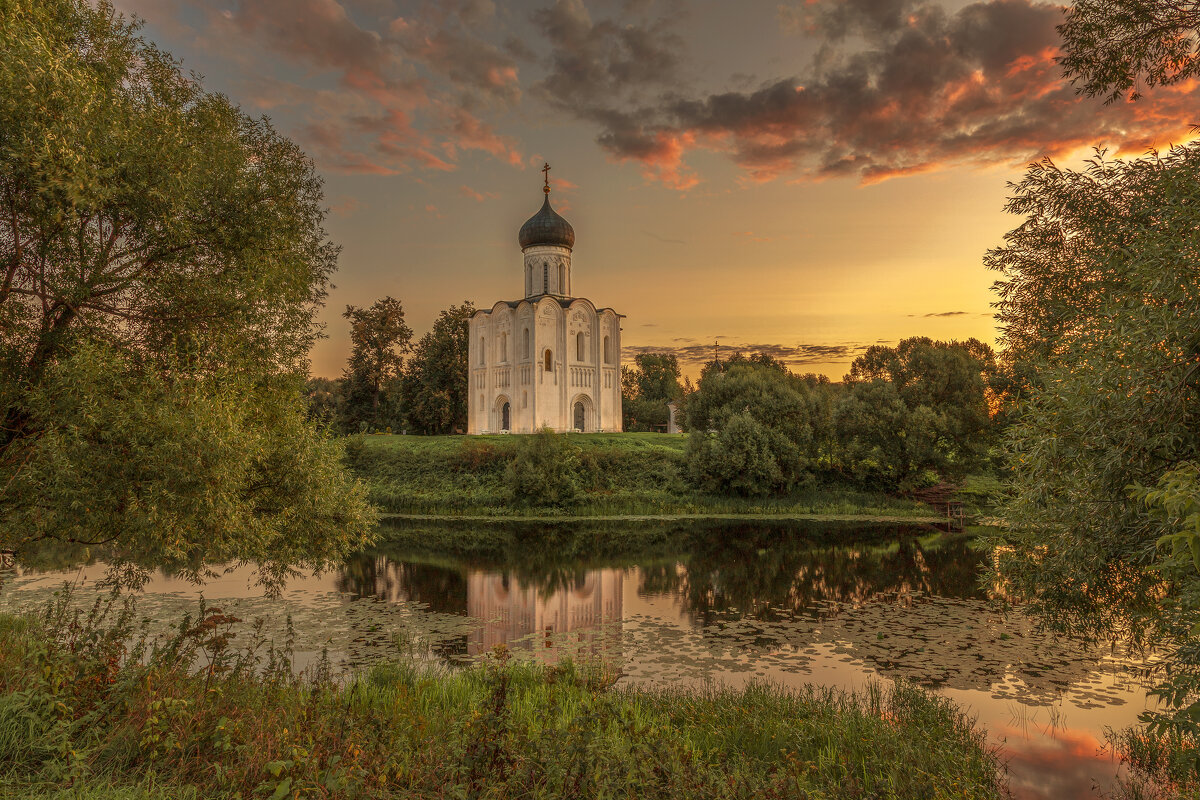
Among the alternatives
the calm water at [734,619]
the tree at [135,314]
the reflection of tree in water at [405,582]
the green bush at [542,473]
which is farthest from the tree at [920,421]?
the tree at [135,314]

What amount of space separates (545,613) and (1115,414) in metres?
9.80

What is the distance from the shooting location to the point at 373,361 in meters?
45.3

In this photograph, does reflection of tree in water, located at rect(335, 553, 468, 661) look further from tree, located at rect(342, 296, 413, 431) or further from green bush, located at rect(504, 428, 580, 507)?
tree, located at rect(342, 296, 413, 431)

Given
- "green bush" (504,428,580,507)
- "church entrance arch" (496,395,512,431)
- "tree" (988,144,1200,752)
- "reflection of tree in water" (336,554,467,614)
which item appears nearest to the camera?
"tree" (988,144,1200,752)

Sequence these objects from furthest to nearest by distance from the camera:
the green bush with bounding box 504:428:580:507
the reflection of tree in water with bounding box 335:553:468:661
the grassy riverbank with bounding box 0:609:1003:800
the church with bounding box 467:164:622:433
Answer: the church with bounding box 467:164:622:433 → the green bush with bounding box 504:428:580:507 → the reflection of tree in water with bounding box 335:553:468:661 → the grassy riverbank with bounding box 0:609:1003:800

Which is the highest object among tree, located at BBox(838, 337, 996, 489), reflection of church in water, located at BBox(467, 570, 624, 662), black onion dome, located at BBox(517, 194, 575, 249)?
black onion dome, located at BBox(517, 194, 575, 249)

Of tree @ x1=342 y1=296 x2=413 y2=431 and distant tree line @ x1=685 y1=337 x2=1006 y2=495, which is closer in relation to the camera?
distant tree line @ x1=685 y1=337 x2=1006 y2=495

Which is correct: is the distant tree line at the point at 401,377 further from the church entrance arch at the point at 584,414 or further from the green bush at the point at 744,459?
the green bush at the point at 744,459

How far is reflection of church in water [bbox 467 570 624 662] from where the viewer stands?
10.4 meters

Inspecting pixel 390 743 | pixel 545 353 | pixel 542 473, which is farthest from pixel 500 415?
pixel 390 743

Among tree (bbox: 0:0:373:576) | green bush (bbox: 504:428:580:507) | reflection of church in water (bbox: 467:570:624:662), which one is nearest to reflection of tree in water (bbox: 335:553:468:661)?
reflection of church in water (bbox: 467:570:624:662)

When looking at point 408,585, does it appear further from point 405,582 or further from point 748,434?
point 748,434

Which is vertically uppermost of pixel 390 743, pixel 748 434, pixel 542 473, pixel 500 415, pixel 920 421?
pixel 500 415

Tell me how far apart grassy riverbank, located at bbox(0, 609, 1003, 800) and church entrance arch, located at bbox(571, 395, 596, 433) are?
Result: 35.7 m
